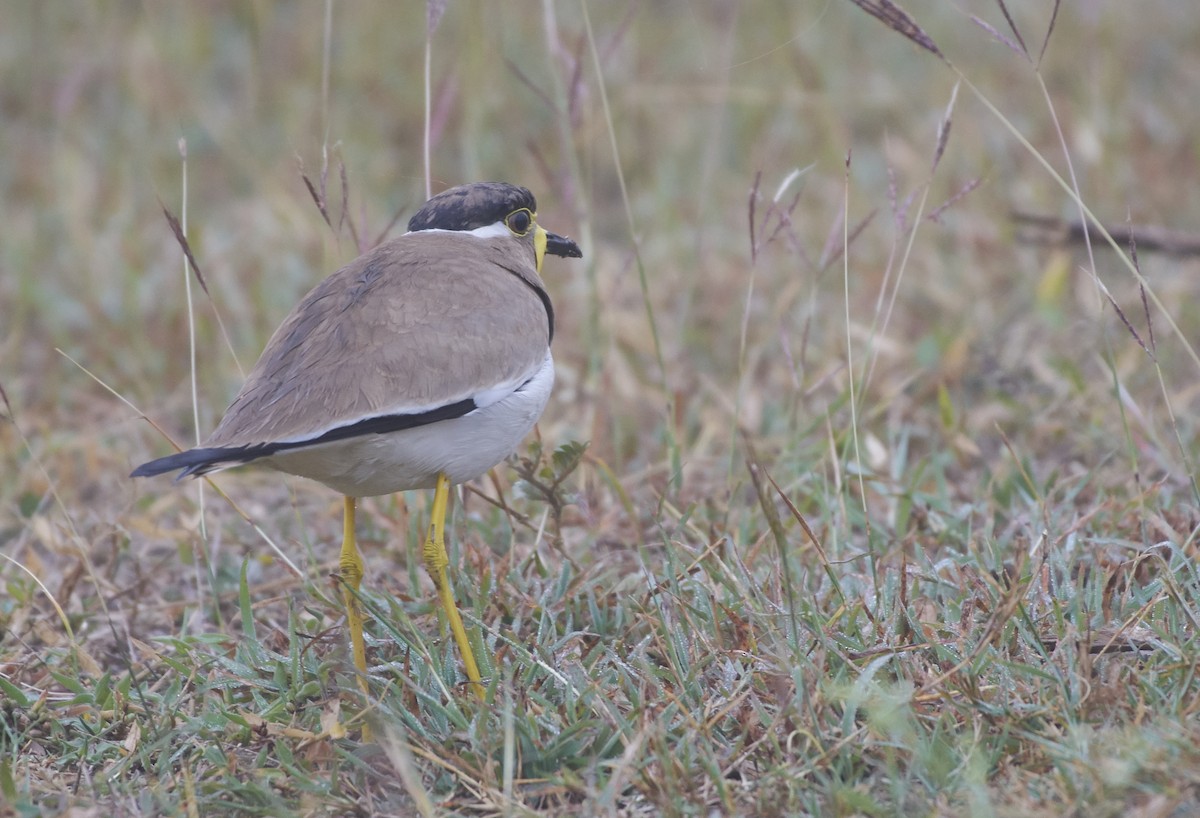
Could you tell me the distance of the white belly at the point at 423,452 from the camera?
117 inches

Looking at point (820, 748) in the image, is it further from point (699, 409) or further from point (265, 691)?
point (699, 409)

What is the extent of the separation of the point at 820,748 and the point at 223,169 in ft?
18.7

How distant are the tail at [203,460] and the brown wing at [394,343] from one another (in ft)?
0.16

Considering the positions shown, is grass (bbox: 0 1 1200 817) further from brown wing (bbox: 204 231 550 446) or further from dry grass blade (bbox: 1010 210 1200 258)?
brown wing (bbox: 204 231 550 446)

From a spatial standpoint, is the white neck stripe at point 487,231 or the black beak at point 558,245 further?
the black beak at point 558,245

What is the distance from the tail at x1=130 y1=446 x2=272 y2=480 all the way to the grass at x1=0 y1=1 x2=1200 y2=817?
588 millimetres

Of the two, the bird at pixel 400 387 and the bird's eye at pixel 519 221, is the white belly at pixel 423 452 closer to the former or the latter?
the bird at pixel 400 387

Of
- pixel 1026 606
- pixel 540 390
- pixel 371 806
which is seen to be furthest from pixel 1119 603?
pixel 371 806

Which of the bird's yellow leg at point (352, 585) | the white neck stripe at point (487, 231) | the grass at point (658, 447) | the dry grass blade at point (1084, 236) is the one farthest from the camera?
the dry grass blade at point (1084, 236)

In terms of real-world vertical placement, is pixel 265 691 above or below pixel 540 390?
below

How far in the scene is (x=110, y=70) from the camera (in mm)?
7750

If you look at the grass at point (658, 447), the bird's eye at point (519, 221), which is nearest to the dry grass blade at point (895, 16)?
the grass at point (658, 447)

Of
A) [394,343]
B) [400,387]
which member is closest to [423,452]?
[400,387]

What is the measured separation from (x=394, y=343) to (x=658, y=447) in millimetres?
1864
